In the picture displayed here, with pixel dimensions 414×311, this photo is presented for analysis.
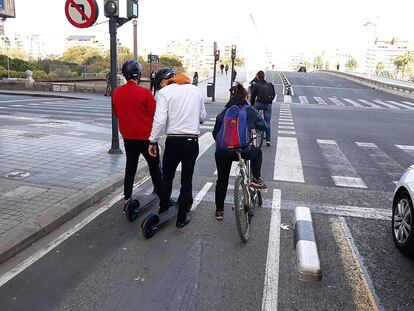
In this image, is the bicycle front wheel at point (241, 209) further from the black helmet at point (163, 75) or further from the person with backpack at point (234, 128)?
the black helmet at point (163, 75)

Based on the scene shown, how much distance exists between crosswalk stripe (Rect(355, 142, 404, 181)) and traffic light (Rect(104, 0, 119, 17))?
6.06 m

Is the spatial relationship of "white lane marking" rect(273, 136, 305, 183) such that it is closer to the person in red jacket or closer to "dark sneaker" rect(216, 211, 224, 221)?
"dark sneaker" rect(216, 211, 224, 221)

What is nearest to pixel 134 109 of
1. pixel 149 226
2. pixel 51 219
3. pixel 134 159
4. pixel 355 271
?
pixel 134 159

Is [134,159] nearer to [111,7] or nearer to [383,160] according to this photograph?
[111,7]

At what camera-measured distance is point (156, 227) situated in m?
4.46

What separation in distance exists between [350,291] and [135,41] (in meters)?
21.2

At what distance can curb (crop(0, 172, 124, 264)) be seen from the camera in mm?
3874

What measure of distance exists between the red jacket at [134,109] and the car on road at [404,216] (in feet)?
9.84

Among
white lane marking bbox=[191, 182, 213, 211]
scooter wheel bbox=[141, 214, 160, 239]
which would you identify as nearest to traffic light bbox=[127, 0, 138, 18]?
white lane marking bbox=[191, 182, 213, 211]

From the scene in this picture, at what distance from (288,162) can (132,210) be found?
4.37 meters

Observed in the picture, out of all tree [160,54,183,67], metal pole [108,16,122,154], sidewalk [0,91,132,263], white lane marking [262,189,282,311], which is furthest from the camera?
tree [160,54,183,67]

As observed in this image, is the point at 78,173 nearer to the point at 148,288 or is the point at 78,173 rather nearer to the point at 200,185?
the point at 200,185

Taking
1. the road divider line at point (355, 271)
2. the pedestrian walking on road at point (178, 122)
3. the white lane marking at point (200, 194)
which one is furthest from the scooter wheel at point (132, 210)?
the road divider line at point (355, 271)

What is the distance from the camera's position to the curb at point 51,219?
3.87 meters
